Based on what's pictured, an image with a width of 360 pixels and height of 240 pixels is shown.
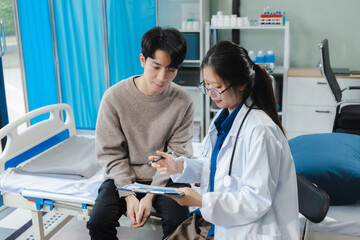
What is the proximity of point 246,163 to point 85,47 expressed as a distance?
279 centimetres

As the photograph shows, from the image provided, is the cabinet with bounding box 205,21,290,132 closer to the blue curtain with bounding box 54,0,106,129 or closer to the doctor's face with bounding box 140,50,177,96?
the blue curtain with bounding box 54,0,106,129

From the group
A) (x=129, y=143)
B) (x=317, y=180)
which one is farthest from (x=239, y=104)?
(x=129, y=143)

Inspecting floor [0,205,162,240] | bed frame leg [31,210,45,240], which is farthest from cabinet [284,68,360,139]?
bed frame leg [31,210,45,240]

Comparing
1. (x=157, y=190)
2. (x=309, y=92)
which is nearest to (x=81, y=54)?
(x=309, y=92)

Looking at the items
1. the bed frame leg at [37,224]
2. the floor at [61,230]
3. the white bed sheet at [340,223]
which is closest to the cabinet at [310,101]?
the floor at [61,230]

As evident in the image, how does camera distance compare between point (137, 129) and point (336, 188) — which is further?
point (137, 129)

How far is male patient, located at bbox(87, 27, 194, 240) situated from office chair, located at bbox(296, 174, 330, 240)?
1.76 feet

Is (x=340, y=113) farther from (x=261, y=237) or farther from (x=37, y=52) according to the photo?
(x=37, y=52)

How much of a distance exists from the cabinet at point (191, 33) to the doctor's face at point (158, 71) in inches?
71.6

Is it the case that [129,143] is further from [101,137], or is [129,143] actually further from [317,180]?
[317,180]

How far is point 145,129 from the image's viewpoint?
1891 millimetres

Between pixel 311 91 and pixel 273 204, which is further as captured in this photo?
pixel 311 91

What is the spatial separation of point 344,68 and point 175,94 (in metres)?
2.40

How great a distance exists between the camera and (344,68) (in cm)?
371
